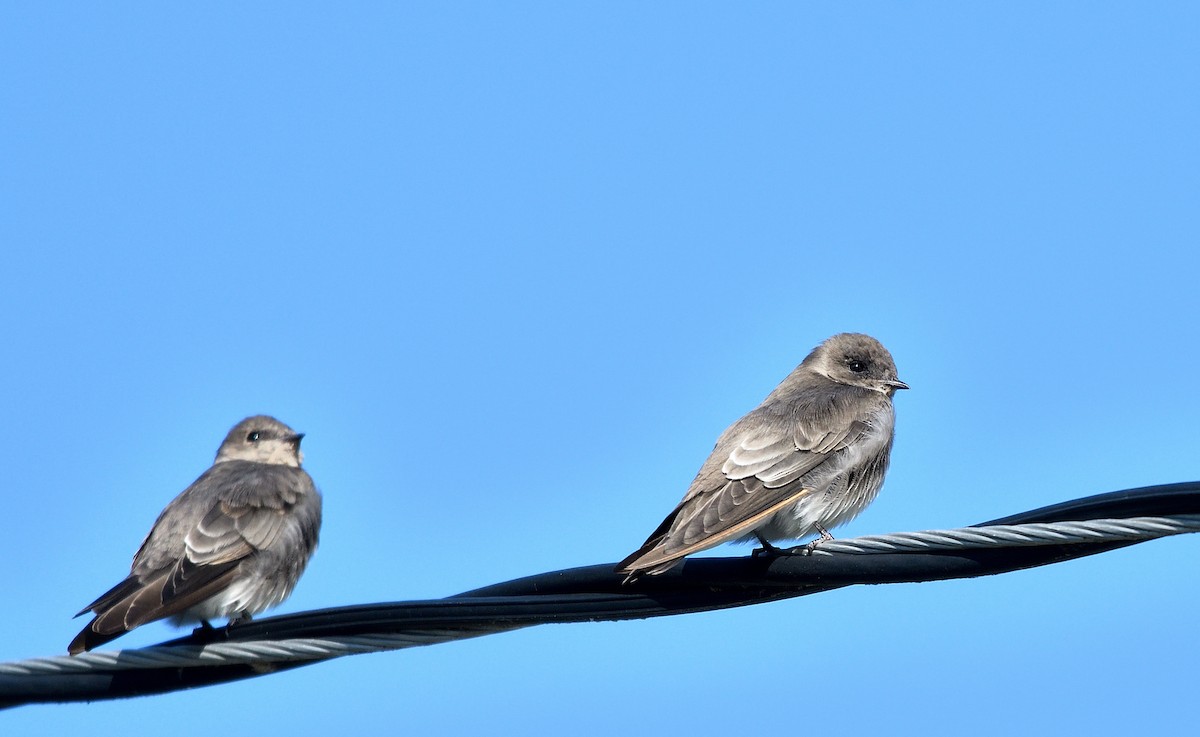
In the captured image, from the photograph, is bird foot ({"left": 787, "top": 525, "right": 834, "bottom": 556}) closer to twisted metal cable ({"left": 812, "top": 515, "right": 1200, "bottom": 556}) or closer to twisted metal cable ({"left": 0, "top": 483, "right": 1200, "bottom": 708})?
twisted metal cable ({"left": 0, "top": 483, "right": 1200, "bottom": 708})

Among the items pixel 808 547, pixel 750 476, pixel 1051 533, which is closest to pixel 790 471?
pixel 750 476

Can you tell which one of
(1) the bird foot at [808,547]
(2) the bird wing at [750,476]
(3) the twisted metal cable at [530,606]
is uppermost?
(2) the bird wing at [750,476]

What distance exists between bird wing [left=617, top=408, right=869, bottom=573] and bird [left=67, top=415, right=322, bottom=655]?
8.15 ft

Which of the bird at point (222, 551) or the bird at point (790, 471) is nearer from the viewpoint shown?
the bird at point (222, 551)

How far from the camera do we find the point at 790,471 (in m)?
8.50

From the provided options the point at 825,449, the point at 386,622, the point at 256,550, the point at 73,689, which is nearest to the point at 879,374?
the point at 825,449

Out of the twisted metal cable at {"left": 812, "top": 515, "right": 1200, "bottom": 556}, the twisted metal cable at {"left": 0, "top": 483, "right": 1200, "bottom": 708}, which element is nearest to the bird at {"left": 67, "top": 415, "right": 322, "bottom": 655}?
the twisted metal cable at {"left": 0, "top": 483, "right": 1200, "bottom": 708}

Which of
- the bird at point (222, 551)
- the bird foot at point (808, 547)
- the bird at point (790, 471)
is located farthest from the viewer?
the bird at point (790, 471)

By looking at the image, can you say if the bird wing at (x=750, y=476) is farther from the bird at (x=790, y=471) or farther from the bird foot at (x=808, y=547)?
the bird foot at (x=808, y=547)

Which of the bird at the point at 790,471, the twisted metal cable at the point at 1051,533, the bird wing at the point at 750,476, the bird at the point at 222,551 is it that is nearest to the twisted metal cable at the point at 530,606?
the twisted metal cable at the point at 1051,533

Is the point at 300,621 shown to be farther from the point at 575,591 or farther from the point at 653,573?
the point at 653,573

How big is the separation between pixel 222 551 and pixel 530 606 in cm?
307

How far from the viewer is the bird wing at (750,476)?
24.8ft

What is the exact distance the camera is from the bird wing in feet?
24.8
